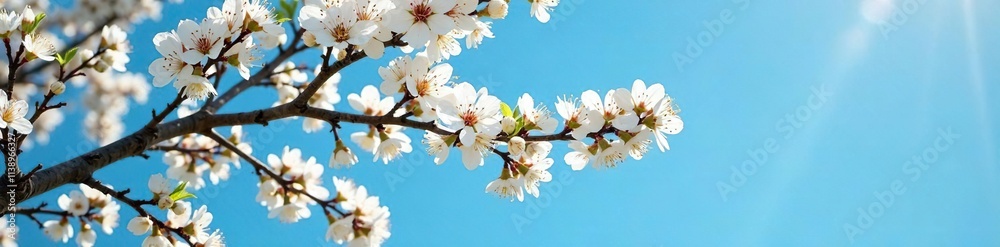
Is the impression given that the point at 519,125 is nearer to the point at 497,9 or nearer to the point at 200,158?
the point at 497,9

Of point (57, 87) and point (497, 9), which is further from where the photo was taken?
point (57, 87)

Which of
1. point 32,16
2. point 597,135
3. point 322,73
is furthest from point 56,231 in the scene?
point 597,135

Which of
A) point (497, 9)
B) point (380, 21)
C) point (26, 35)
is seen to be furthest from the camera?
point (26, 35)

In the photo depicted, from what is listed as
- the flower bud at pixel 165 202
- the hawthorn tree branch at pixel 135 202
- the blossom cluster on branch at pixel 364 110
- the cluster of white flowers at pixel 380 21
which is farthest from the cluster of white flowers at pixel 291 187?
the cluster of white flowers at pixel 380 21

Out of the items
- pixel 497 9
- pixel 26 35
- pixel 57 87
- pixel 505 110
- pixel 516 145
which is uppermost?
pixel 26 35

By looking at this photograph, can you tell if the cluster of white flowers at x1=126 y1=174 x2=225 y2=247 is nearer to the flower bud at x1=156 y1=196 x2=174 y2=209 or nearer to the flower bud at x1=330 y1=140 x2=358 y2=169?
the flower bud at x1=156 y1=196 x2=174 y2=209

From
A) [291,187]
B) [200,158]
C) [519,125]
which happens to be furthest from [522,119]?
[200,158]
